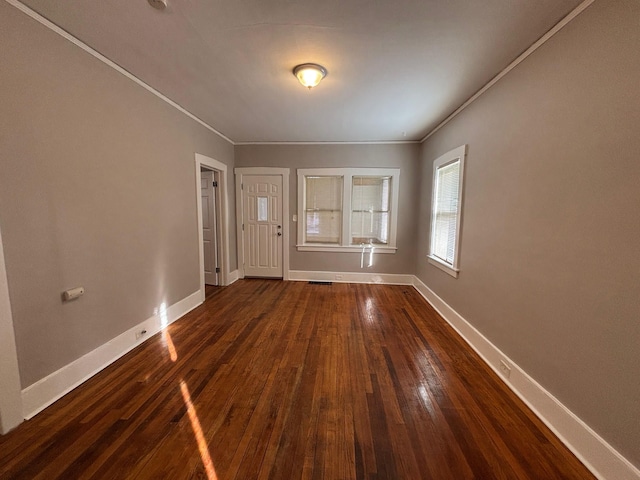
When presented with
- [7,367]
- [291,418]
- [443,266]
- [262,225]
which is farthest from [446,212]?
[7,367]

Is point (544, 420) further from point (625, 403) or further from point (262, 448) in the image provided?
point (262, 448)

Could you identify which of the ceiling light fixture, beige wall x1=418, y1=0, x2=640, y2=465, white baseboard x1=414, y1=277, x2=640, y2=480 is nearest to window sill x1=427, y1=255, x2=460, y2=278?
beige wall x1=418, y1=0, x2=640, y2=465

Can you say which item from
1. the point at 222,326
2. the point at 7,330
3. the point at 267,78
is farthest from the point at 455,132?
the point at 7,330

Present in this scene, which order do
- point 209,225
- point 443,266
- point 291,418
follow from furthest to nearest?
point 209,225 → point 443,266 → point 291,418

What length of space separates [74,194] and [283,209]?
10.3 ft

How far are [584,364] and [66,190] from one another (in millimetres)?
3555

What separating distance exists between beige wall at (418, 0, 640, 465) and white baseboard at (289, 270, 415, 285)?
7.95 feet

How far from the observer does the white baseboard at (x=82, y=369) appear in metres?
1.66

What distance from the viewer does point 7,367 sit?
1.50 meters

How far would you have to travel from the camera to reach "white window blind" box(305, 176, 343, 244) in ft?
15.9

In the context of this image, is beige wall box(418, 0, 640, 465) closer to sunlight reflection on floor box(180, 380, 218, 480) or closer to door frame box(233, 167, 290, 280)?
sunlight reflection on floor box(180, 380, 218, 480)

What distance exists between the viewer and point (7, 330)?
1.50 meters

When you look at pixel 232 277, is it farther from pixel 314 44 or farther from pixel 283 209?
pixel 314 44

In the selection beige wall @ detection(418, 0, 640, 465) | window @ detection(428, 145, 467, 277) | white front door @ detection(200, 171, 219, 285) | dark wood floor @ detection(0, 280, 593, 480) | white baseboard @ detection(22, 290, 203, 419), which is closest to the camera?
beige wall @ detection(418, 0, 640, 465)
